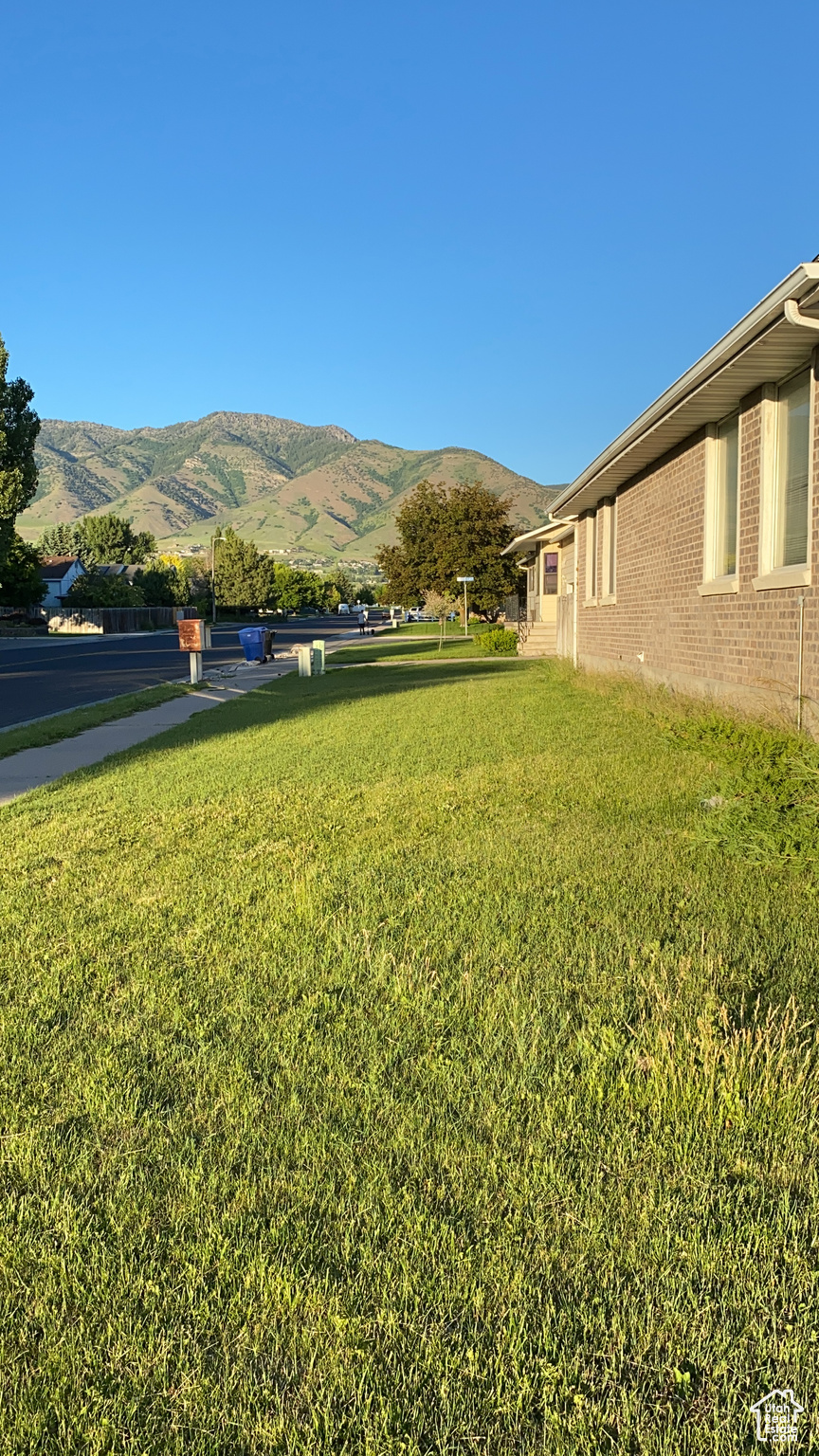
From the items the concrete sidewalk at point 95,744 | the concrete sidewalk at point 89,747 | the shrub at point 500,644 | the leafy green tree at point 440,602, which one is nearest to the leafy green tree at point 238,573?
the leafy green tree at point 440,602

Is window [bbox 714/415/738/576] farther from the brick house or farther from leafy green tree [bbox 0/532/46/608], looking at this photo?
leafy green tree [bbox 0/532/46/608]

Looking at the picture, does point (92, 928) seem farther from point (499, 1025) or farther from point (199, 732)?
point (199, 732)

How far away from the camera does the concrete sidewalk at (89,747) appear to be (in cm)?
1055

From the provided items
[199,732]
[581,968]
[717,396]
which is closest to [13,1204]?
[581,968]

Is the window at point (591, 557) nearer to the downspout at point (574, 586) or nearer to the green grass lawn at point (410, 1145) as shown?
the downspout at point (574, 586)

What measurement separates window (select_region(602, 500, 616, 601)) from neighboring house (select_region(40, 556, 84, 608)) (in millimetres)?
80700

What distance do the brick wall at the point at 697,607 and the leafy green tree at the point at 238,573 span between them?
89.4 metres

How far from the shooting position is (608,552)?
20.5 m

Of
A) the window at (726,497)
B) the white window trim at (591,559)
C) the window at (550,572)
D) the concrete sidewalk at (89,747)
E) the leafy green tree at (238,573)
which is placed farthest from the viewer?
the leafy green tree at (238,573)

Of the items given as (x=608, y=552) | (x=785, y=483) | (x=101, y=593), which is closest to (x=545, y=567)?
(x=608, y=552)

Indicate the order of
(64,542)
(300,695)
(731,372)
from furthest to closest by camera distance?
(64,542)
(300,695)
(731,372)

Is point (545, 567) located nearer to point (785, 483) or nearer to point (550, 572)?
point (550, 572)

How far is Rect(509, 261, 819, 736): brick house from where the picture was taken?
891 cm

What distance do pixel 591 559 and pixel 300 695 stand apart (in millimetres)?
6670
